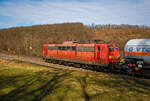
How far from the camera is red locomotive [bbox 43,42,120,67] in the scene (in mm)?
16938

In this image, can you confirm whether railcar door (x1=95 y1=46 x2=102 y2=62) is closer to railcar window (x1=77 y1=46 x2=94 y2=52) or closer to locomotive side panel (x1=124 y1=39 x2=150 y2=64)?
railcar window (x1=77 y1=46 x2=94 y2=52)

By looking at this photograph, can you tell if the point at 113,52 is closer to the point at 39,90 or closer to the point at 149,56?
the point at 149,56

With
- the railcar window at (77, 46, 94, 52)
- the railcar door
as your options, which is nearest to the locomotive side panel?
the railcar door

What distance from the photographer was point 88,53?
19047mm

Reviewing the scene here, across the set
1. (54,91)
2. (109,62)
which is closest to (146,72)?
(109,62)

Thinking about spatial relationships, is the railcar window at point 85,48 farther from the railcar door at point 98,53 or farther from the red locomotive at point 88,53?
the railcar door at point 98,53

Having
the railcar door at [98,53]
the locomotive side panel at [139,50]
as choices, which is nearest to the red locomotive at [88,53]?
the railcar door at [98,53]

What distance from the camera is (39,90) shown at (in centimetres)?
882

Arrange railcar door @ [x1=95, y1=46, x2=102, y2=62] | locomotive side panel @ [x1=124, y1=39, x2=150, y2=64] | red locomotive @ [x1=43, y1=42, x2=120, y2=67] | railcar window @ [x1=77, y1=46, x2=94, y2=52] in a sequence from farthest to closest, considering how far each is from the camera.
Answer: railcar window @ [x1=77, y1=46, x2=94, y2=52] < railcar door @ [x1=95, y1=46, x2=102, y2=62] < red locomotive @ [x1=43, y1=42, x2=120, y2=67] < locomotive side panel @ [x1=124, y1=39, x2=150, y2=64]

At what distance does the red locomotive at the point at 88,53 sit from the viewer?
1694cm

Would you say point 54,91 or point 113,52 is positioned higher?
point 113,52

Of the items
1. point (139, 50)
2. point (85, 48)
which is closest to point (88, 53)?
point (85, 48)

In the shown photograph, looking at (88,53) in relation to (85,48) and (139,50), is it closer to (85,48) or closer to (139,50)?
(85,48)

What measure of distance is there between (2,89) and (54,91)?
3.50m
